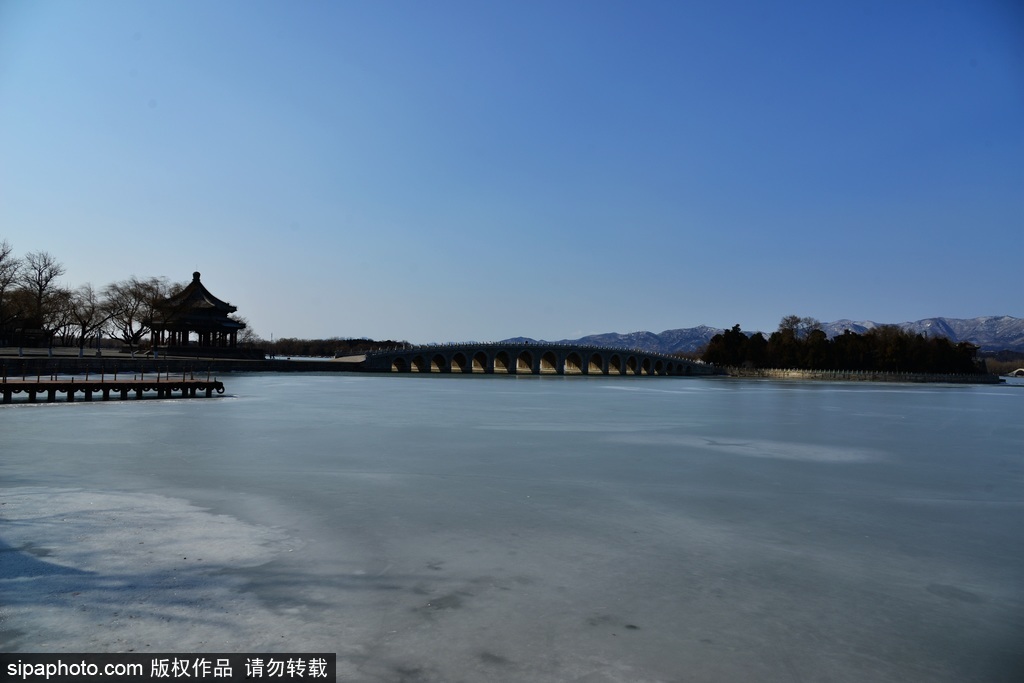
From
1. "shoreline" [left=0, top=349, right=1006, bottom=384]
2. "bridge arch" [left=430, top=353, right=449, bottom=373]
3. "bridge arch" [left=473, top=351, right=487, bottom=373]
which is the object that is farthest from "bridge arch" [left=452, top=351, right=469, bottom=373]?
"shoreline" [left=0, top=349, right=1006, bottom=384]

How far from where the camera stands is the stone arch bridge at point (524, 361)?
99.2m

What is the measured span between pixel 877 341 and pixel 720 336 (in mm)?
25164

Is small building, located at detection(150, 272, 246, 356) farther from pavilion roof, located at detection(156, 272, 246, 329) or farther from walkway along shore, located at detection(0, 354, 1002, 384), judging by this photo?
walkway along shore, located at detection(0, 354, 1002, 384)

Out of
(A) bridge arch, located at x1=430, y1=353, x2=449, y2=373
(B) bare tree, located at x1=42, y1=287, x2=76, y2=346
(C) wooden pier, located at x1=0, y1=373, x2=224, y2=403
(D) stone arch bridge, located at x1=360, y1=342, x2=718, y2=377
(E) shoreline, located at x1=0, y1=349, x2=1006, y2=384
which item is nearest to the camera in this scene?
(C) wooden pier, located at x1=0, y1=373, x2=224, y2=403

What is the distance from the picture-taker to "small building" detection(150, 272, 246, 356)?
224ft

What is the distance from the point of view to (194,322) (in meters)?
69.3

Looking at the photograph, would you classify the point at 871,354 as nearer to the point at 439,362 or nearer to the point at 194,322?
the point at 439,362

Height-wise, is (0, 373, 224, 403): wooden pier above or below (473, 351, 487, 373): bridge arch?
below

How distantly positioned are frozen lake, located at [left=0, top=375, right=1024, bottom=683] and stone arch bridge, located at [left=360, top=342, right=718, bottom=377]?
79.5 m

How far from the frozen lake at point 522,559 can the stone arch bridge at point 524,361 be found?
261 ft

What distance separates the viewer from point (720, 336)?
12500 cm

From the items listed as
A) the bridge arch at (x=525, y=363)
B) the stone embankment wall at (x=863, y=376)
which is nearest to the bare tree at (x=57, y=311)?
the bridge arch at (x=525, y=363)

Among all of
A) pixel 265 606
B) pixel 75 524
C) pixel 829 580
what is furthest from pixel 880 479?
pixel 75 524

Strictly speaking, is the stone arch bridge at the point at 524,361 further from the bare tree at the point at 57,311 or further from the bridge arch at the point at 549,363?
the bare tree at the point at 57,311
